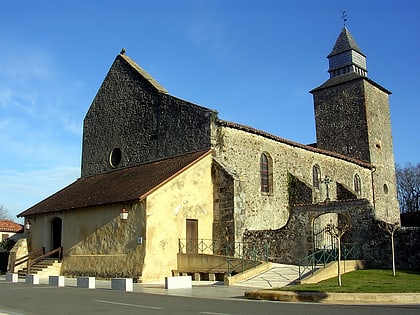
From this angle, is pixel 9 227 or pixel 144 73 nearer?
pixel 144 73

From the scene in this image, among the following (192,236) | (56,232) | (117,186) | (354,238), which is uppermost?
(117,186)

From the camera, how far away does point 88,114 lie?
32.8 m

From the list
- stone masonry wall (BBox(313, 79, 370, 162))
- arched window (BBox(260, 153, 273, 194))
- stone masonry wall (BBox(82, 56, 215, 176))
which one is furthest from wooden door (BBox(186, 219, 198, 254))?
stone masonry wall (BBox(313, 79, 370, 162))

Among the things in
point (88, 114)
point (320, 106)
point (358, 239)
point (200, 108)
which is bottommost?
point (358, 239)

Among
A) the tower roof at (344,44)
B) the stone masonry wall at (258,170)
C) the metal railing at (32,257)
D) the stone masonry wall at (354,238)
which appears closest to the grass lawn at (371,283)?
the stone masonry wall at (354,238)

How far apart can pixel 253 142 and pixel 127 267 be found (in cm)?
999

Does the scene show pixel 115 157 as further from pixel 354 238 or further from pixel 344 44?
pixel 344 44

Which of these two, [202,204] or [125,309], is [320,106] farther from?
[125,309]

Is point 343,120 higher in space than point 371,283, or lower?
higher

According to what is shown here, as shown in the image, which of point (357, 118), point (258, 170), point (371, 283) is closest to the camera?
point (371, 283)

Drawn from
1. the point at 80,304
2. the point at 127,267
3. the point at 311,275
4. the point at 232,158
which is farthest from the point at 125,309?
the point at 232,158

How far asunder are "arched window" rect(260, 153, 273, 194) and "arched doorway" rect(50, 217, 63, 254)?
12571 mm

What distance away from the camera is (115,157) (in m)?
30.0

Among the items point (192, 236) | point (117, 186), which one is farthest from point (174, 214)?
point (117, 186)
